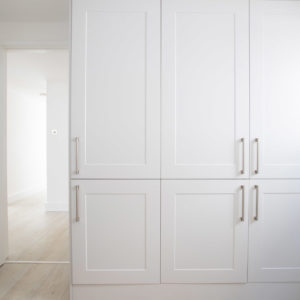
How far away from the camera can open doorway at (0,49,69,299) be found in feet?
8.23

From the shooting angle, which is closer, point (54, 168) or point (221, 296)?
point (221, 296)

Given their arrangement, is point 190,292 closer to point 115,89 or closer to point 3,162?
point 115,89

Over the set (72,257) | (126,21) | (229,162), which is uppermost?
(126,21)

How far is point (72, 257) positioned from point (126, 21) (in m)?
1.76

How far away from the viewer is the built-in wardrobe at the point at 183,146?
5.75 feet

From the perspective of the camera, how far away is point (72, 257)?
1763 millimetres

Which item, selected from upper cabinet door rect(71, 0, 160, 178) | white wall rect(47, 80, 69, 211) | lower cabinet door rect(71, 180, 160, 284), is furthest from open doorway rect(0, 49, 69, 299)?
upper cabinet door rect(71, 0, 160, 178)

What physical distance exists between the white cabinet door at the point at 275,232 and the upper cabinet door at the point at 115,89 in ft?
2.66

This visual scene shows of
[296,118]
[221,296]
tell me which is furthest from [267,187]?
[221,296]

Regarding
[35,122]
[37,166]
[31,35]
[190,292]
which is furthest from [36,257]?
[35,122]

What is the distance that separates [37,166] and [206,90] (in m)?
6.41

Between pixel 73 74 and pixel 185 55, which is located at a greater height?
pixel 185 55

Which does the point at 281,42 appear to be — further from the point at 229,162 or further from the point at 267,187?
the point at 267,187

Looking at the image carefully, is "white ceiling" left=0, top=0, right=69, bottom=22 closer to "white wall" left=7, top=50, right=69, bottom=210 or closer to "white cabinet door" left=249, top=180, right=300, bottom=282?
"white wall" left=7, top=50, right=69, bottom=210
